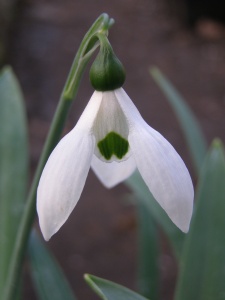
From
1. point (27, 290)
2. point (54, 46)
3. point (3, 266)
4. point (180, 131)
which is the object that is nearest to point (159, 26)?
point (54, 46)

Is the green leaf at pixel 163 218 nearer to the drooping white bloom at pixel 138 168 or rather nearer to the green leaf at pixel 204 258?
the green leaf at pixel 204 258

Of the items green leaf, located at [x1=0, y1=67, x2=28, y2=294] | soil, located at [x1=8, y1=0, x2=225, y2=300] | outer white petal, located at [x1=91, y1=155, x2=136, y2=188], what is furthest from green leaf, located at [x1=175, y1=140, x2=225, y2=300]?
soil, located at [x1=8, y1=0, x2=225, y2=300]

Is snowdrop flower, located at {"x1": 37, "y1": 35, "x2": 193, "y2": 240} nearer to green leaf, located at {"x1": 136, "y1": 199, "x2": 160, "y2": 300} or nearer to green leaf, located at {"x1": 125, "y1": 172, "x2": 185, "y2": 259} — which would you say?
green leaf, located at {"x1": 125, "y1": 172, "x2": 185, "y2": 259}

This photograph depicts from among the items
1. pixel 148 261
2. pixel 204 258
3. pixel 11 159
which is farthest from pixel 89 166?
pixel 148 261

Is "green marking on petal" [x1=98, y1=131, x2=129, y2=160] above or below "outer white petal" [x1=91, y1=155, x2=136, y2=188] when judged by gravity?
above

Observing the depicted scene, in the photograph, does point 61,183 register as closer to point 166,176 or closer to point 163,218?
point 166,176

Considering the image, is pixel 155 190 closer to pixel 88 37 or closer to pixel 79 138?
pixel 79 138

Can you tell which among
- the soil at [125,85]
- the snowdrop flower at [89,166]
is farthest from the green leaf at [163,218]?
the soil at [125,85]
